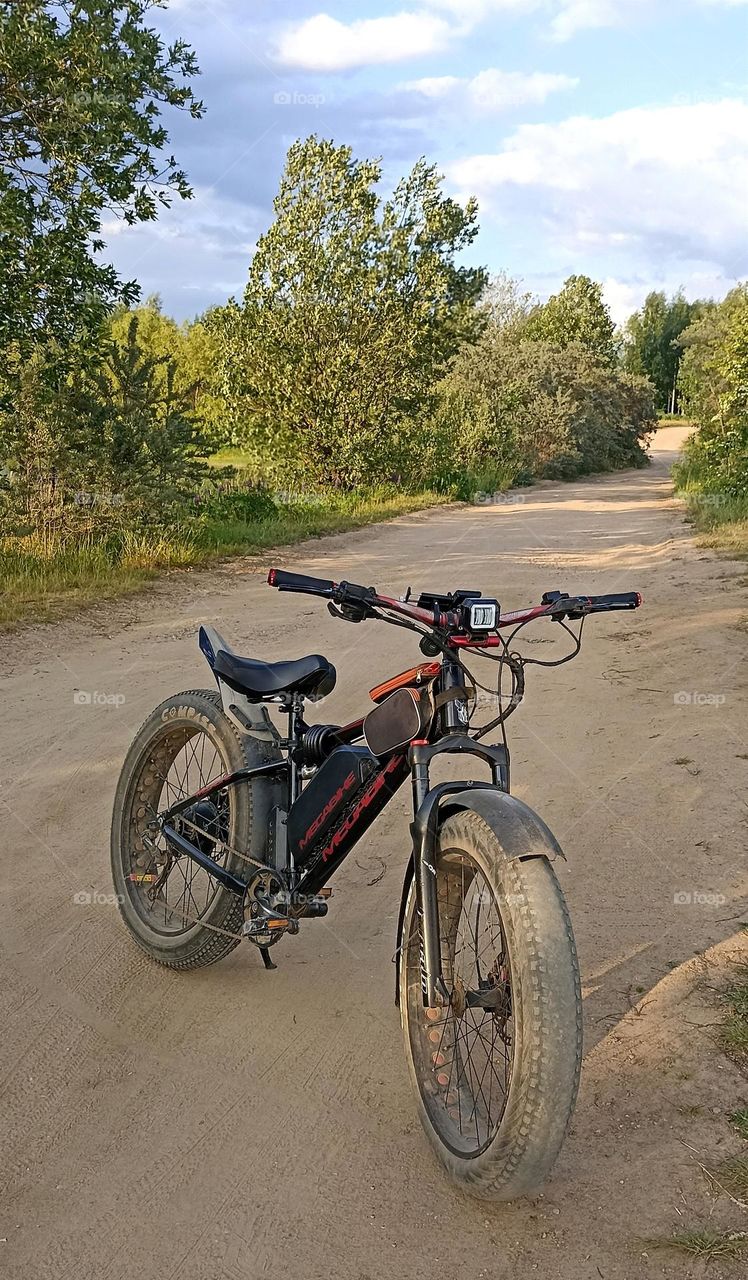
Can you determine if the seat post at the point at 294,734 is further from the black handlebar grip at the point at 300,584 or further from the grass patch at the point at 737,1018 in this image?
the grass patch at the point at 737,1018

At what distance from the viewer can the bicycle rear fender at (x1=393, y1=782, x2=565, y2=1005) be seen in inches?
91.7

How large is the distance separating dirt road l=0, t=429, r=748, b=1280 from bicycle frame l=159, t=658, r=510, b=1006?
461 millimetres

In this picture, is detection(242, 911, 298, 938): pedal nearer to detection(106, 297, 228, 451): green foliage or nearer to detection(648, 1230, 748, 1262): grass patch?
detection(648, 1230, 748, 1262): grass patch

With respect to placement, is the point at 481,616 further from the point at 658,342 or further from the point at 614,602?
the point at 658,342

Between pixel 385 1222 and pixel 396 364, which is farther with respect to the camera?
pixel 396 364

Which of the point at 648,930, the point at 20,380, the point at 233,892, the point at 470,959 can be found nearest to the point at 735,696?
the point at 648,930

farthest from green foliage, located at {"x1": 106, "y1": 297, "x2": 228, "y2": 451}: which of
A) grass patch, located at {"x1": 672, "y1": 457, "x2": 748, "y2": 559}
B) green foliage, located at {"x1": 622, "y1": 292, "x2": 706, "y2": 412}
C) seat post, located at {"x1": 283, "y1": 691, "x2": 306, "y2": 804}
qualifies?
green foliage, located at {"x1": 622, "y1": 292, "x2": 706, "y2": 412}

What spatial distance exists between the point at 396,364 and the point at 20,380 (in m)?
13.1

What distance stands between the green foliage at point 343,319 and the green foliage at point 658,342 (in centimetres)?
6632

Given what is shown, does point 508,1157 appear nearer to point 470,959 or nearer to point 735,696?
point 470,959

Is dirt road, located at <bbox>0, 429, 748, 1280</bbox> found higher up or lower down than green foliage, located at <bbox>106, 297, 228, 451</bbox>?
lower down

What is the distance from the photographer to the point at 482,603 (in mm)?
2506

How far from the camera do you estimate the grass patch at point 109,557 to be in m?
9.62

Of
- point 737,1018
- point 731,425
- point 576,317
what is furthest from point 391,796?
point 576,317
